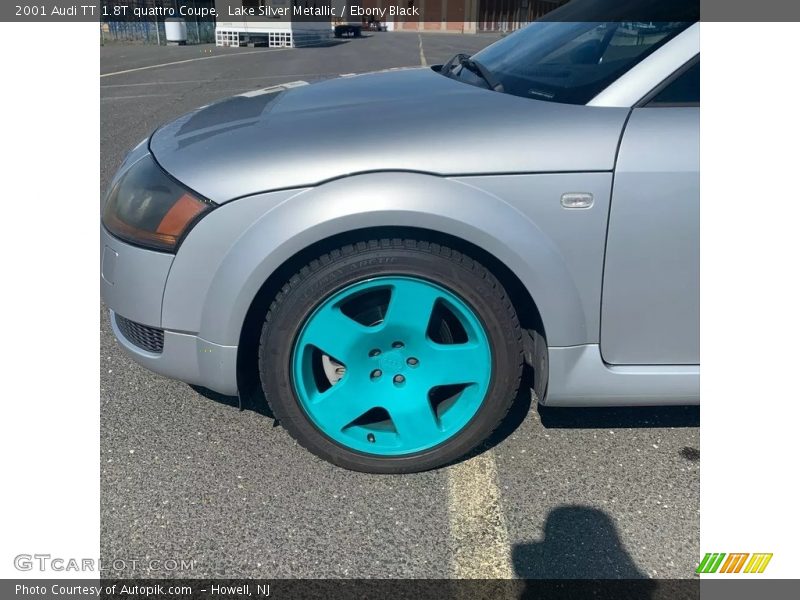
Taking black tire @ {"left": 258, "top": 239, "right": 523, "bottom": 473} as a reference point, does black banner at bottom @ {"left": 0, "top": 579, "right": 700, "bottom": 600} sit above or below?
below

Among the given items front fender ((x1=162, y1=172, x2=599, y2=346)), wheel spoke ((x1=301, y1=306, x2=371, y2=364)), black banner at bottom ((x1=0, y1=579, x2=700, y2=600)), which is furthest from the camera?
wheel spoke ((x1=301, y1=306, x2=371, y2=364))

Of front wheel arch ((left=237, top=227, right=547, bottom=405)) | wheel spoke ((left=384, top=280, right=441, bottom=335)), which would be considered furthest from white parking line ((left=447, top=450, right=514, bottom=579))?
wheel spoke ((left=384, top=280, right=441, bottom=335))

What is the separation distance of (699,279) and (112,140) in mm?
6592

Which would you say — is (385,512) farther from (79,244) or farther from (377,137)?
(79,244)

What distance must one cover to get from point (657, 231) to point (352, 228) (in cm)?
89

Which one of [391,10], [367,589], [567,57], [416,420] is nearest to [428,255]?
[416,420]

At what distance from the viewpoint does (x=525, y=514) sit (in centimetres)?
194

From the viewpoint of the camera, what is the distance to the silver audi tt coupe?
178cm

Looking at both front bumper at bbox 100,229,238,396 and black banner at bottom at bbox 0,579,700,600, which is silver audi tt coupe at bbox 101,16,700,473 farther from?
black banner at bottom at bbox 0,579,700,600

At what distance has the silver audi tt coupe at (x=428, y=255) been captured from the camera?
5.83ft

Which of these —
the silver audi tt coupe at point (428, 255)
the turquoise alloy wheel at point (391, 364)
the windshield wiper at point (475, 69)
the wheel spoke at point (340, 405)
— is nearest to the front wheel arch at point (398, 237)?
the silver audi tt coupe at point (428, 255)

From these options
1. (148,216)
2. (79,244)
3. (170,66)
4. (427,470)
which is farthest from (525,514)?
(170,66)
